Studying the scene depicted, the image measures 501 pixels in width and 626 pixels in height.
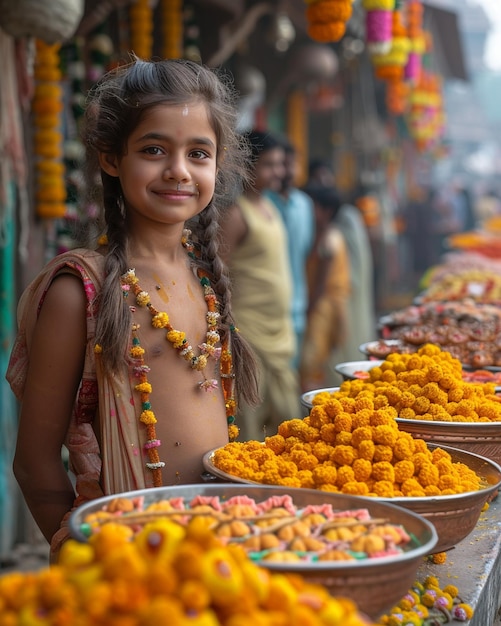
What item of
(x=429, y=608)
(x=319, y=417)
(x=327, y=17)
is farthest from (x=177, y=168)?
(x=327, y=17)

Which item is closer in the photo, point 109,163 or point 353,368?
point 109,163

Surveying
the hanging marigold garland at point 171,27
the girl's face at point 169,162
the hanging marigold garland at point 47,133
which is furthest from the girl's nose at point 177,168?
the hanging marigold garland at point 171,27

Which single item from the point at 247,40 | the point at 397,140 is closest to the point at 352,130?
the point at 247,40

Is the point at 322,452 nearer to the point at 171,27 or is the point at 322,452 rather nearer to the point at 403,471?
the point at 403,471

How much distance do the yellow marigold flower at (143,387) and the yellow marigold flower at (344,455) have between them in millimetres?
379

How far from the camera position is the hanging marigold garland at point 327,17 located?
296cm

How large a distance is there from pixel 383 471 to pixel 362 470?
0.03m

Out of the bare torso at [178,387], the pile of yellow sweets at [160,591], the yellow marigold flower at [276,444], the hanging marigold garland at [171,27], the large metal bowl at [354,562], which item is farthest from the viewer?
the hanging marigold garland at [171,27]

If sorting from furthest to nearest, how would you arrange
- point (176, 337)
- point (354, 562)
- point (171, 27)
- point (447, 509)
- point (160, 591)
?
point (171, 27) < point (176, 337) < point (447, 509) < point (354, 562) < point (160, 591)

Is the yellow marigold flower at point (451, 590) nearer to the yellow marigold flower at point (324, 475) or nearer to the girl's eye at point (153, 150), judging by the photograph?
the yellow marigold flower at point (324, 475)

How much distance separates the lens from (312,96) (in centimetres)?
893

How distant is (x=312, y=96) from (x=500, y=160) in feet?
80.7

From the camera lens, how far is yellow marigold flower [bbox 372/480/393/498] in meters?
1.34

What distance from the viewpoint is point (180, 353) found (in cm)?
169
